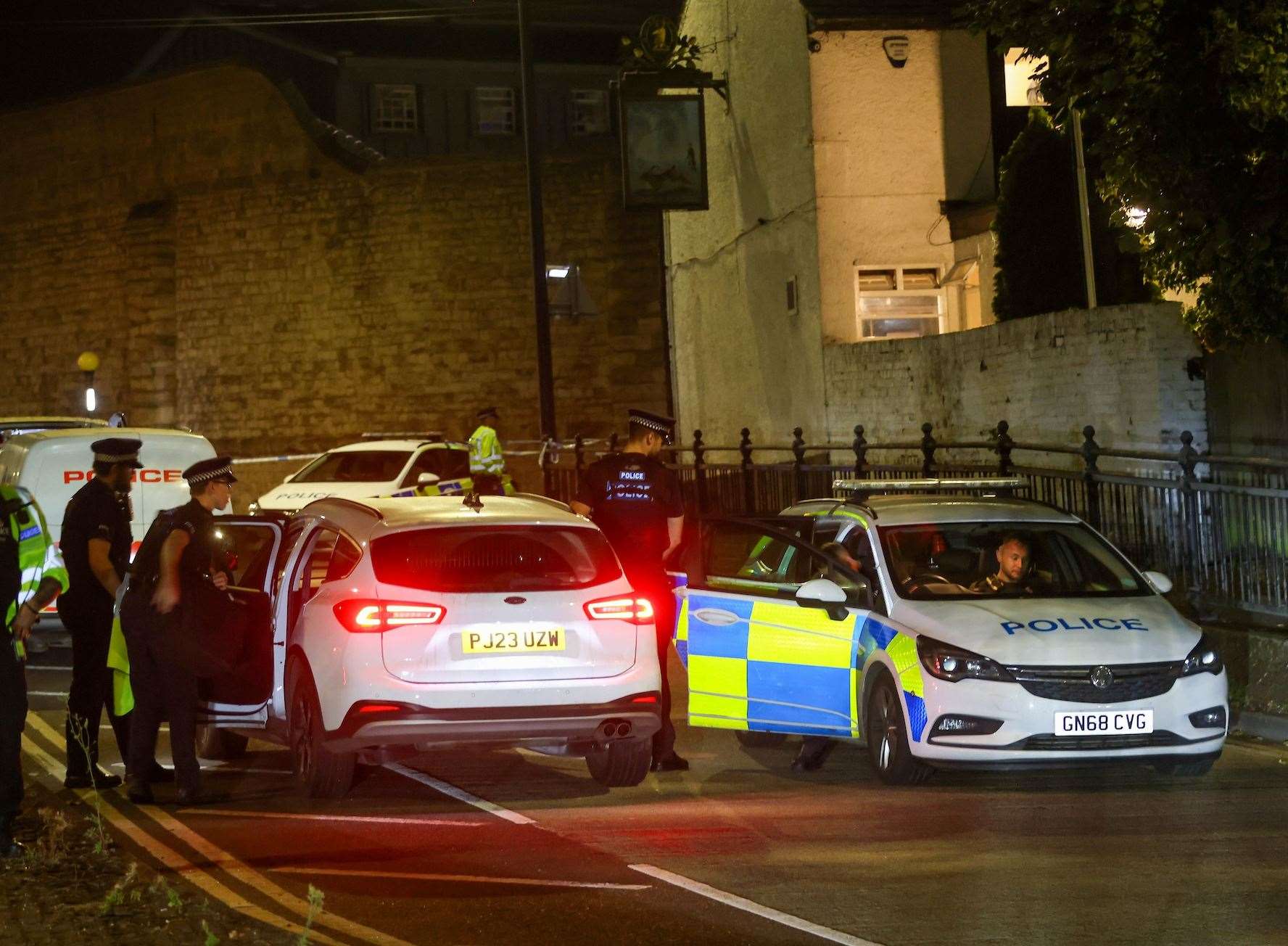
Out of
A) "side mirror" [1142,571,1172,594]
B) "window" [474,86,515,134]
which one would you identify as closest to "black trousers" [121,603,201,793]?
"side mirror" [1142,571,1172,594]

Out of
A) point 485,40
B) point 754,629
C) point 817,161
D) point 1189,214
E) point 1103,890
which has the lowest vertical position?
point 1103,890

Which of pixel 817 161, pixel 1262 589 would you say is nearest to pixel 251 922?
pixel 1262 589

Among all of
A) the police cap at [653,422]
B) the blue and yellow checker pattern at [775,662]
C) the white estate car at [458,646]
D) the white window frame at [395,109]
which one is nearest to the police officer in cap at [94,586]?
the white estate car at [458,646]

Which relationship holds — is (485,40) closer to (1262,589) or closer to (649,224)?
(649,224)

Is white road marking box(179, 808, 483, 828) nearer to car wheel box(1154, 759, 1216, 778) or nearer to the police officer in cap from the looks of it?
the police officer in cap

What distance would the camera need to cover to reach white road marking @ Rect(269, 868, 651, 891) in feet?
23.6

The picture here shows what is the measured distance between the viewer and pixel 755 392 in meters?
26.3

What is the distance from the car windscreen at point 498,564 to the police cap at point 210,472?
1.17m

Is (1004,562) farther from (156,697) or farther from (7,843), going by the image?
(7,843)

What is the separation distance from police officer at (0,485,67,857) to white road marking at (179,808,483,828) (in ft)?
3.52

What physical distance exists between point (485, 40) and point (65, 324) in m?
15.4

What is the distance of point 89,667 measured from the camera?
401 inches

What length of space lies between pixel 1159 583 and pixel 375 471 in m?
14.8

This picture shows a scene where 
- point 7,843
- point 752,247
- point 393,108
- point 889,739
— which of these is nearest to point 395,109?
point 393,108
